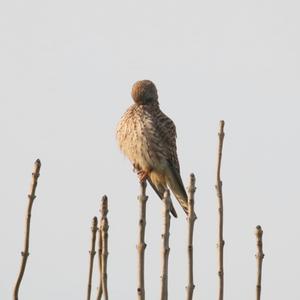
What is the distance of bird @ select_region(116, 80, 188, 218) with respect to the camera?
34.5 feet

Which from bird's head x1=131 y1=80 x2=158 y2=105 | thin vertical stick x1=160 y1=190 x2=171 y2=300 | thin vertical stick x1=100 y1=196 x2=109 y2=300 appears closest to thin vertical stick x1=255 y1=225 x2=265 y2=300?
thin vertical stick x1=160 y1=190 x2=171 y2=300

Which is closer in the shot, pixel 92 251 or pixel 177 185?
pixel 92 251

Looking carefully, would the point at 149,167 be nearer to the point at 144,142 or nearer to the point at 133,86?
the point at 144,142

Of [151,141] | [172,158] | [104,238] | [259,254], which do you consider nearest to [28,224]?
[104,238]

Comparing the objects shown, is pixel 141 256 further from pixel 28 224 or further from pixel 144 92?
pixel 144 92

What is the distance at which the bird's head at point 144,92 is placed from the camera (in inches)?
440

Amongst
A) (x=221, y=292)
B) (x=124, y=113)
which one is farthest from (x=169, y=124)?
(x=221, y=292)

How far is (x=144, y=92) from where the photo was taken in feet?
36.8

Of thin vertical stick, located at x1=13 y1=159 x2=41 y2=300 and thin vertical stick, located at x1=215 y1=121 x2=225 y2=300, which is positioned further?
thin vertical stick, located at x1=215 y1=121 x2=225 y2=300

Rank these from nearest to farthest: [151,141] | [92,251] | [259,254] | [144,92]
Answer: [259,254]
[92,251]
[151,141]
[144,92]

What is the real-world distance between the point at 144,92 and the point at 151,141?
88 cm

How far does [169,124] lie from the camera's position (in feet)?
36.1

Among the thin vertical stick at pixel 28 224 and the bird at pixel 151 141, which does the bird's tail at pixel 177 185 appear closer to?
the bird at pixel 151 141

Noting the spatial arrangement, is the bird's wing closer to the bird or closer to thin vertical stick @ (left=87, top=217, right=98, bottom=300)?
the bird
